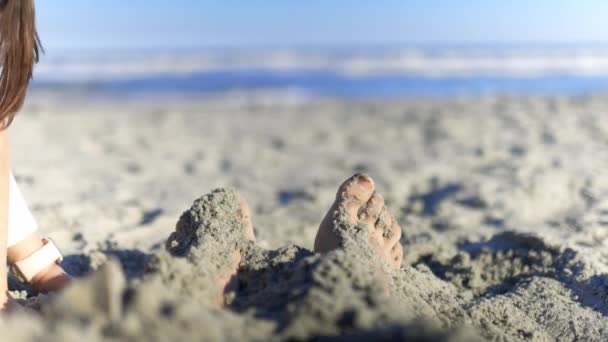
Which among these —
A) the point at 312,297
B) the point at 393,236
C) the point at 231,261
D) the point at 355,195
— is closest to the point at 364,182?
the point at 355,195

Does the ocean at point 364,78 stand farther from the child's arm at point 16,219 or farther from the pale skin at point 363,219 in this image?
the child's arm at point 16,219

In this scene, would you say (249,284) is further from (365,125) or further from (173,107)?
(173,107)

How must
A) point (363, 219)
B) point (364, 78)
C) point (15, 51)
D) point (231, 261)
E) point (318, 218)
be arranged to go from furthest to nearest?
point (364, 78) → point (318, 218) → point (363, 219) → point (15, 51) → point (231, 261)

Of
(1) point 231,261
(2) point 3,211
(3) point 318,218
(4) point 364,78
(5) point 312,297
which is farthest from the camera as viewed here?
(4) point 364,78

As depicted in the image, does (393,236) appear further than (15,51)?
Yes

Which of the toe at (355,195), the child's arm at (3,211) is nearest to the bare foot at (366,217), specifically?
the toe at (355,195)

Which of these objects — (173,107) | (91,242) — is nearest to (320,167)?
(91,242)

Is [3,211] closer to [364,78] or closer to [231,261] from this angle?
[231,261]
